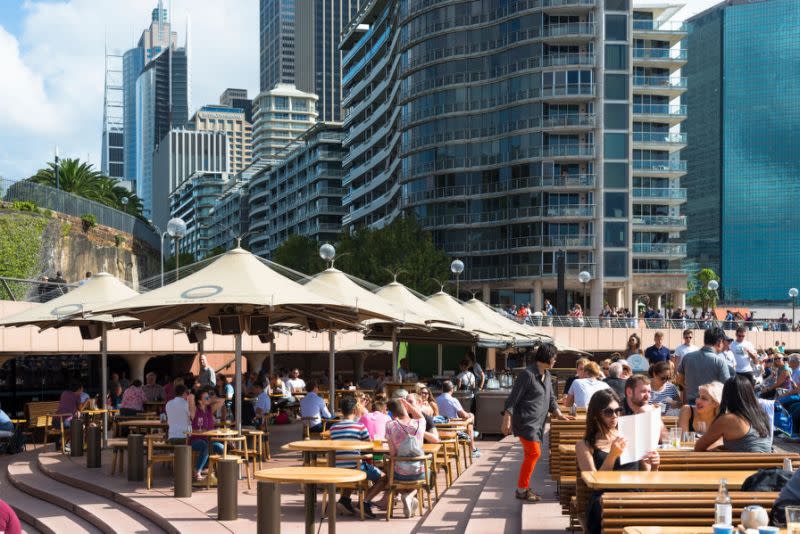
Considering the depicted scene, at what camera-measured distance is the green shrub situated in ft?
157

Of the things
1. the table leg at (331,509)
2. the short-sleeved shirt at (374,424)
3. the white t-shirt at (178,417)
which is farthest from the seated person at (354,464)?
the white t-shirt at (178,417)

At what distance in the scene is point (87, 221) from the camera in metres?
47.9

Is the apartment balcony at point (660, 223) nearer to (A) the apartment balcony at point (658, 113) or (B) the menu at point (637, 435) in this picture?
(A) the apartment balcony at point (658, 113)

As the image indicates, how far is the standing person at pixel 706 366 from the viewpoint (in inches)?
495

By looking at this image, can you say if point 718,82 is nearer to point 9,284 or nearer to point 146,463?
point 9,284

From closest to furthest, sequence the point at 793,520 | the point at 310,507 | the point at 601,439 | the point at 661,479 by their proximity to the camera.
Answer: the point at 793,520, the point at 661,479, the point at 601,439, the point at 310,507

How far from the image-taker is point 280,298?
545 inches

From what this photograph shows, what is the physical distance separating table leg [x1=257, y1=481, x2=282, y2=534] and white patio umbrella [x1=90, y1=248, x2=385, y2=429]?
4692 mm

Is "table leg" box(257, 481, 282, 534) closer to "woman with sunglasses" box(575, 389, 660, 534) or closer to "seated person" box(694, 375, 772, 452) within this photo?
"woman with sunglasses" box(575, 389, 660, 534)

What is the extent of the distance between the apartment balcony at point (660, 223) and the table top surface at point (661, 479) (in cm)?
7754

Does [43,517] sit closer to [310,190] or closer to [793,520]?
[793,520]

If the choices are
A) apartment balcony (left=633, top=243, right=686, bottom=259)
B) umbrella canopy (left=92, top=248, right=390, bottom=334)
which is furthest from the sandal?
apartment balcony (left=633, top=243, right=686, bottom=259)

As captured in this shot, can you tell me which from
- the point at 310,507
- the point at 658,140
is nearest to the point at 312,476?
the point at 310,507

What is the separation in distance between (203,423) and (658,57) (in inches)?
3023
